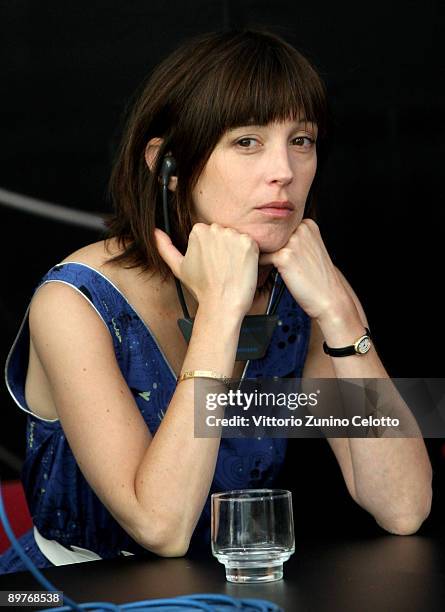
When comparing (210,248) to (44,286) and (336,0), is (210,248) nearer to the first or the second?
(44,286)

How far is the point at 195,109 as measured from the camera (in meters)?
2.04

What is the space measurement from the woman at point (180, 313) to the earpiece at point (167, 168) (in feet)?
0.04

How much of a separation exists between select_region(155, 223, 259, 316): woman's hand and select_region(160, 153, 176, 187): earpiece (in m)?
0.15

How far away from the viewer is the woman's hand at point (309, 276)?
203 centimetres

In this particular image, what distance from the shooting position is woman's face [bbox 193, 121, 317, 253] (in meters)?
2.00

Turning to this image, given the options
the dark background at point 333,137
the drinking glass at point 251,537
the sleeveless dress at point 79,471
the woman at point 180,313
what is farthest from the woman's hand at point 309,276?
the dark background at point 333,137

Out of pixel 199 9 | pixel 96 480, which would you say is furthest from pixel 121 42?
pixel 96 480

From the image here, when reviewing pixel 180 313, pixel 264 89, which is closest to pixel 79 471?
pixel 180 313

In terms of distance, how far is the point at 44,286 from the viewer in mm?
2035

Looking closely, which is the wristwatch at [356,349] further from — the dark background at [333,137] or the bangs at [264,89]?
the dark background at [333,137]

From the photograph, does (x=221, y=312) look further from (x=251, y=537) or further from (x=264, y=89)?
(x=251, y=537)

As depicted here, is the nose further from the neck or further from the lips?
the neck

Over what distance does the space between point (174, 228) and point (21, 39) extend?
851mm

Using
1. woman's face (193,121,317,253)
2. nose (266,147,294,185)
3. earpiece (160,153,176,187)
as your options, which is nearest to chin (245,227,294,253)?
woman's face (193,121,317,253)
